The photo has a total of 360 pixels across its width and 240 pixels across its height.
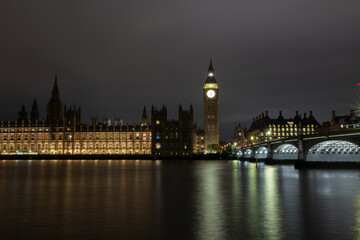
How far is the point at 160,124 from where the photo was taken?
193875mm

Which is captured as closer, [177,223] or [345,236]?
[345,236]

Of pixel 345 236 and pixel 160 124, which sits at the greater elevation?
pixel 160 124

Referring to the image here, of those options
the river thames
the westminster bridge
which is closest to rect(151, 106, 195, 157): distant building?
the westminster bridge

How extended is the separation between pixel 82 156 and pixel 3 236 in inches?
6631

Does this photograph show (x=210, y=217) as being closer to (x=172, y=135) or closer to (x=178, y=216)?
(x=178, y=216)

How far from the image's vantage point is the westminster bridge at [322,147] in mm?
59128

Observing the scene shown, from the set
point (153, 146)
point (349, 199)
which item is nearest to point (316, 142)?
point (349, 199)

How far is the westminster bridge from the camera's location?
59128 millimetres

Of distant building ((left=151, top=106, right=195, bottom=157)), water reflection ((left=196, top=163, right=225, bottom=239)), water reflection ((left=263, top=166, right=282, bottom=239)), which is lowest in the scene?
water reflection ((left=263, top=166, right=282, bottom=239))

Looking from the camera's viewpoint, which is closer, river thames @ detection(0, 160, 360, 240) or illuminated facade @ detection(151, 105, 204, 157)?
river thames @ detection(0, 160, 360, 240)

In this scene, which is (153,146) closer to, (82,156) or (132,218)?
(82,156)

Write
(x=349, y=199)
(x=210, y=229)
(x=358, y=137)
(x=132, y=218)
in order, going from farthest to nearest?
(x=358, y=137) < (x=349, y=199) < (x=132, y=218) < (x=210, y=229)

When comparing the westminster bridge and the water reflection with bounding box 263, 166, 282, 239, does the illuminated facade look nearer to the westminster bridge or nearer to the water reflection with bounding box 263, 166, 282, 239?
the westminster bridge

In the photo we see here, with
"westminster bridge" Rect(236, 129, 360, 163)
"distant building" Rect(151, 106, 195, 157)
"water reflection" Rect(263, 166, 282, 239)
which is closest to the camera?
"water reflection" Rect(263, 166, 282, 239)
